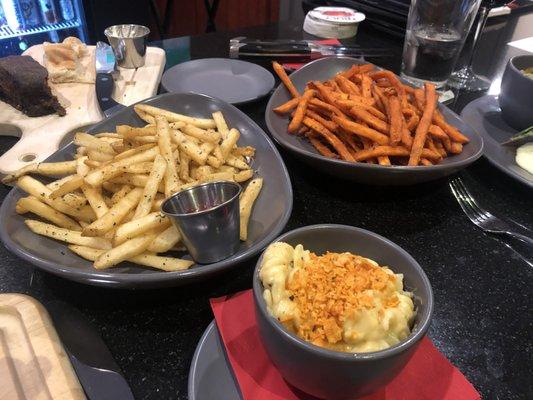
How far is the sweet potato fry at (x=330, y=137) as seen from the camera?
4.37 ft

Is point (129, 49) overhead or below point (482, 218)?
overhead

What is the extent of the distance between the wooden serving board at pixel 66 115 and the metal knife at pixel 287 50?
0.42 metres

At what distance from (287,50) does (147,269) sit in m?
1.55

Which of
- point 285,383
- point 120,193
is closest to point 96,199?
point 120,193

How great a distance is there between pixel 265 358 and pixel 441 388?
1.10 ft

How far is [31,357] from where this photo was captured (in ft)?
2.85

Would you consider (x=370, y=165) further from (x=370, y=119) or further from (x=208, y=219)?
(x=208, y=219)

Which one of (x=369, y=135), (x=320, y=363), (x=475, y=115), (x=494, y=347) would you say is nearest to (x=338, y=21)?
(x=475, y=115)

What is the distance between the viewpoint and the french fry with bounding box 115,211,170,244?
3.24 ft

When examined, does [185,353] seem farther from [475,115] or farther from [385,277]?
[475,115]

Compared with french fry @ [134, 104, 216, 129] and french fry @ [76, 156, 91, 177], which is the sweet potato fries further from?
french fry @ [76, 156, 91, 177]

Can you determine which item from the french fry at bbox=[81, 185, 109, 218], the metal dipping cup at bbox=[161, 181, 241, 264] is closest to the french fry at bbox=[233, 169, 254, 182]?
the metal dipping cup at bbox=[161, 181, 241, 264]

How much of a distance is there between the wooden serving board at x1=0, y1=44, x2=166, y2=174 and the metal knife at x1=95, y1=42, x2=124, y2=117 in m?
0.04

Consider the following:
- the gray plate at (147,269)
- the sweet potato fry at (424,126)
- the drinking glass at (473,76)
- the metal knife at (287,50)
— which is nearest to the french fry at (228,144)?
the gray plate at (147,269)
